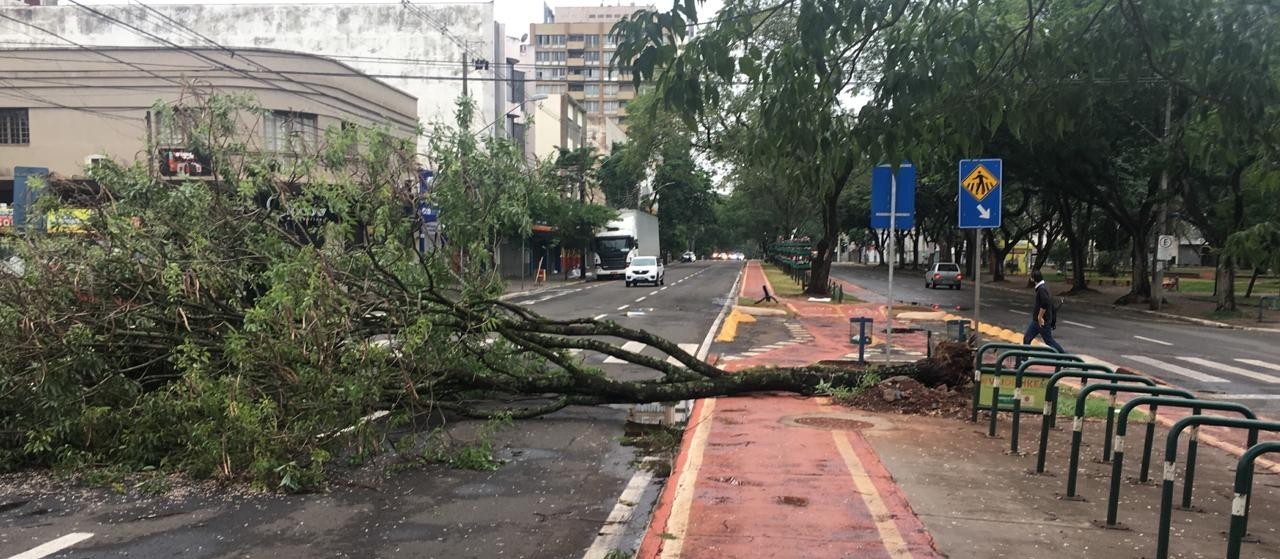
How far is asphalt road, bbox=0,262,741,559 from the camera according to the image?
16.5 ft

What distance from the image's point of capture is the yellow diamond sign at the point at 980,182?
1042 centimetres

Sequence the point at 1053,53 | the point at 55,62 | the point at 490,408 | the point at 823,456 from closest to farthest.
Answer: the point at 1053,53
the point at 823,456
the point at 490,408
the point at 55,62

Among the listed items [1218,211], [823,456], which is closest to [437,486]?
[823,456]

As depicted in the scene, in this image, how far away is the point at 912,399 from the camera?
901 cm

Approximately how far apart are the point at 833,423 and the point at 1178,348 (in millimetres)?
13276

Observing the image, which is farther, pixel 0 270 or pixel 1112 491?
pixel 0 270

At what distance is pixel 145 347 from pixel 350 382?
2420mm

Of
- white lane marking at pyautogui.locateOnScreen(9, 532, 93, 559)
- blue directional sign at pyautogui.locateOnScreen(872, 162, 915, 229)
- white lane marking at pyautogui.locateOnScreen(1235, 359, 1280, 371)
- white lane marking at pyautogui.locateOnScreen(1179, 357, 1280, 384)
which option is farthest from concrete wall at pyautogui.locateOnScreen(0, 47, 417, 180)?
white lane marking at pyautogui.locateOnScreen(1235, 359, 1280, 371)

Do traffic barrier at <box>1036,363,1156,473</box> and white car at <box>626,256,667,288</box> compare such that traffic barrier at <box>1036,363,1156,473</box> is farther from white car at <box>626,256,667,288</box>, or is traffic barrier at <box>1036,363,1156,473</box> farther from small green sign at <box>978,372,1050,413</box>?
white car at <box>626,256,667,288</box>

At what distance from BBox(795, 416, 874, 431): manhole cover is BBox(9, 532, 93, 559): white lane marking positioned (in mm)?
5822

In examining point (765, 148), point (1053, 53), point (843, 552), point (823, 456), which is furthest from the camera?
point (823, 456)

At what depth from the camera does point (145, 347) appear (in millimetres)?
7461

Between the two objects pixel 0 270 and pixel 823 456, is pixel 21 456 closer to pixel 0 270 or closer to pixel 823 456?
pixel 0 270

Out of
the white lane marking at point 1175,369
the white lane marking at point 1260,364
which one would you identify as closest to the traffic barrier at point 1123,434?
the white lane marking at point 1175,369
